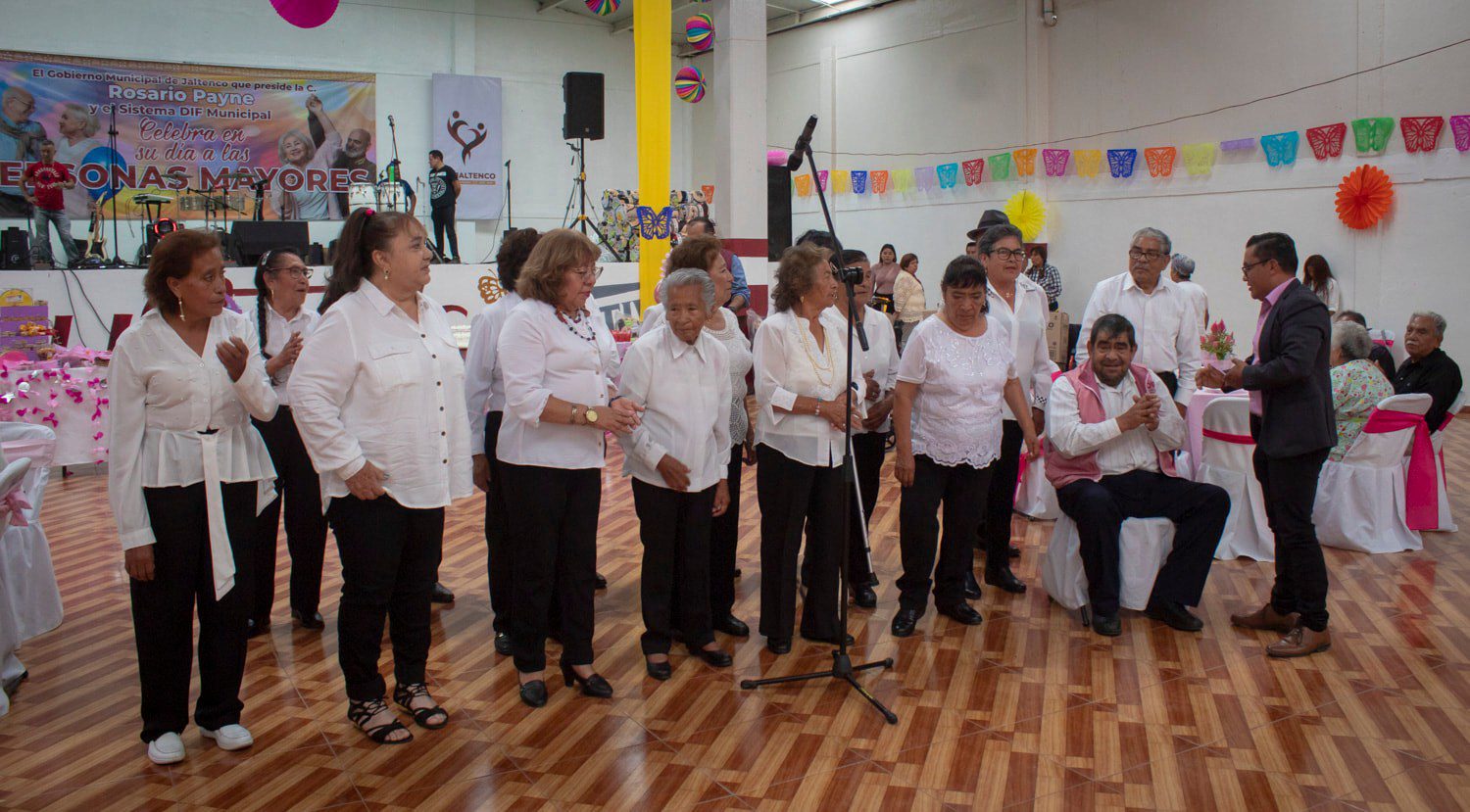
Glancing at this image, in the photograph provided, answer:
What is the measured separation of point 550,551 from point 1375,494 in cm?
435

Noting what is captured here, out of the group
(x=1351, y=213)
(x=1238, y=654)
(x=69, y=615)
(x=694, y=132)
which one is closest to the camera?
(x=1238, y=654)

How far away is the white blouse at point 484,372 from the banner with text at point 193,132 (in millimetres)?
9124

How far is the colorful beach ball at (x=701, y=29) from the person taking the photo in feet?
36.7

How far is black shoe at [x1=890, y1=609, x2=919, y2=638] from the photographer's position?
4.21 metres

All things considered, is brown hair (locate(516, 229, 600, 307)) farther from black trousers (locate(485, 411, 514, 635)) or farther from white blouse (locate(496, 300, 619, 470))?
black trousers (locate(485, 411, 514, 635))

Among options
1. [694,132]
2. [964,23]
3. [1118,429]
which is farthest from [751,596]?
[694,132]

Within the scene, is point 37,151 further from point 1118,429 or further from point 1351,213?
point 1351,213

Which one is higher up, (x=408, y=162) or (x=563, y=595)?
(x=408, y=162)

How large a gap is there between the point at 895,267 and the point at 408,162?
7.72m

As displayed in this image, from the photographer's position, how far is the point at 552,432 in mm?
3396

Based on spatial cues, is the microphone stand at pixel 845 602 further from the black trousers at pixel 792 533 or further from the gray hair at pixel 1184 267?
the gray hair at pixel 1184 267

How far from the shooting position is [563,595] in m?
3.58

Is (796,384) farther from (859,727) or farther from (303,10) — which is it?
(303,10)

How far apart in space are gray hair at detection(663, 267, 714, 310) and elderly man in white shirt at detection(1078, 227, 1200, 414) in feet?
7.77
